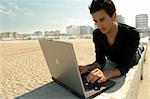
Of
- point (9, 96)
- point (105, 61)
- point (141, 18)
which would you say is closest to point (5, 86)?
point (9, 96)

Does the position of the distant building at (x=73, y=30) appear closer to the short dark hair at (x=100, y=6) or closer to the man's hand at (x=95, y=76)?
the short dark hair at (x=100, y=6)

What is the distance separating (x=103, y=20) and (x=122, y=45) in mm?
333

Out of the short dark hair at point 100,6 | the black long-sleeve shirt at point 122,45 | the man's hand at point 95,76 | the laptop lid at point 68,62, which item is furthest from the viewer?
the black long-sleeve shirt at point 122,45

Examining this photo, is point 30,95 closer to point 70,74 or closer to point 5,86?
point 70,74

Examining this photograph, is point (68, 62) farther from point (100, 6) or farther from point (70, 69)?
point (100, 6)

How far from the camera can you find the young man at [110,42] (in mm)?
1974

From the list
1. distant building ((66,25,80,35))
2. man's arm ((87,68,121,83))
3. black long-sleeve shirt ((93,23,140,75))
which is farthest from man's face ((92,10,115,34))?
distant building ((66,25,80,35))

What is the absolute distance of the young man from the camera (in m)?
1.97

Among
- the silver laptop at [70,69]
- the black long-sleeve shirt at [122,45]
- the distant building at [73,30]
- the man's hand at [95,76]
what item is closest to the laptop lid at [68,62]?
the silver laptop at [70,69]

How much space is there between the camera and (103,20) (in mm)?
2027

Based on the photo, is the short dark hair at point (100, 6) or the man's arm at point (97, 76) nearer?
the man's arm at point (97, 76)

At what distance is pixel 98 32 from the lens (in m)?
2.41

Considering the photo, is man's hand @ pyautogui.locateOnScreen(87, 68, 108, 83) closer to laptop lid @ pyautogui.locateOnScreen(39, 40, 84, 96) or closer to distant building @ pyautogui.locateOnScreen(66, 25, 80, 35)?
laptop lid @ pyautogui.locateOnScreen(39, 40, 84, 96)

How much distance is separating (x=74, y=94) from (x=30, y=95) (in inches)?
13.9
